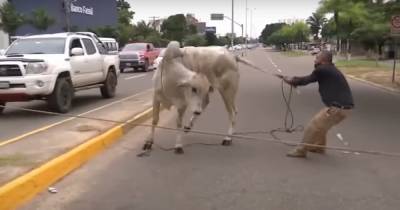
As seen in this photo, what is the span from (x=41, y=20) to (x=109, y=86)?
54.3 m

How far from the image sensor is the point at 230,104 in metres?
10.9

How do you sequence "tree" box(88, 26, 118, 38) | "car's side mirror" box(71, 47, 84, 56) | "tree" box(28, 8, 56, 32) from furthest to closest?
"tree" box(88, 26, 118, 38), "tree" box(28, 8, 56, 32), "car's side mirror" box(71, 47, 84, 56)

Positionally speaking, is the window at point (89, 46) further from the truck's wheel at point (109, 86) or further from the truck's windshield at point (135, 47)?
the truck's windshield at point (135, 47)

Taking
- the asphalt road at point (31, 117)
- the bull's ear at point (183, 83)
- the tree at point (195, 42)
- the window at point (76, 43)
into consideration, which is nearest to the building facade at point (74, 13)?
the tree at point (195, 42)

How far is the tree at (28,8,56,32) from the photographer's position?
70.9m

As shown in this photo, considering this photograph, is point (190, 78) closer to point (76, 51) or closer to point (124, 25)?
point (76, 51)

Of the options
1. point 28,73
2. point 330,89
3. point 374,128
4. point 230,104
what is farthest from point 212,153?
point 28,73

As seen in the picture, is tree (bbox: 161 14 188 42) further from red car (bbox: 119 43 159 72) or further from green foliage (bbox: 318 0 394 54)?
red car (bbox: 119 43 159 72)

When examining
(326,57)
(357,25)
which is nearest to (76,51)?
(326,57)

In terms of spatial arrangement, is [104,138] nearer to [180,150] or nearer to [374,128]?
[180,150]

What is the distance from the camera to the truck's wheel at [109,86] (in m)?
19.3

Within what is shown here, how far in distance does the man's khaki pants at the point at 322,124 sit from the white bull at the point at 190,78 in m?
1.48

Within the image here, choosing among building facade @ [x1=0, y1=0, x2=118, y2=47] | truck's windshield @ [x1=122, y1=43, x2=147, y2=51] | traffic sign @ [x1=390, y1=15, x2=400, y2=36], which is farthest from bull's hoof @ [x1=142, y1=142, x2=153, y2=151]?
building facade @ [x1=0, y1=0, x2=118, y2=47]

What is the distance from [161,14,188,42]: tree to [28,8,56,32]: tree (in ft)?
102
